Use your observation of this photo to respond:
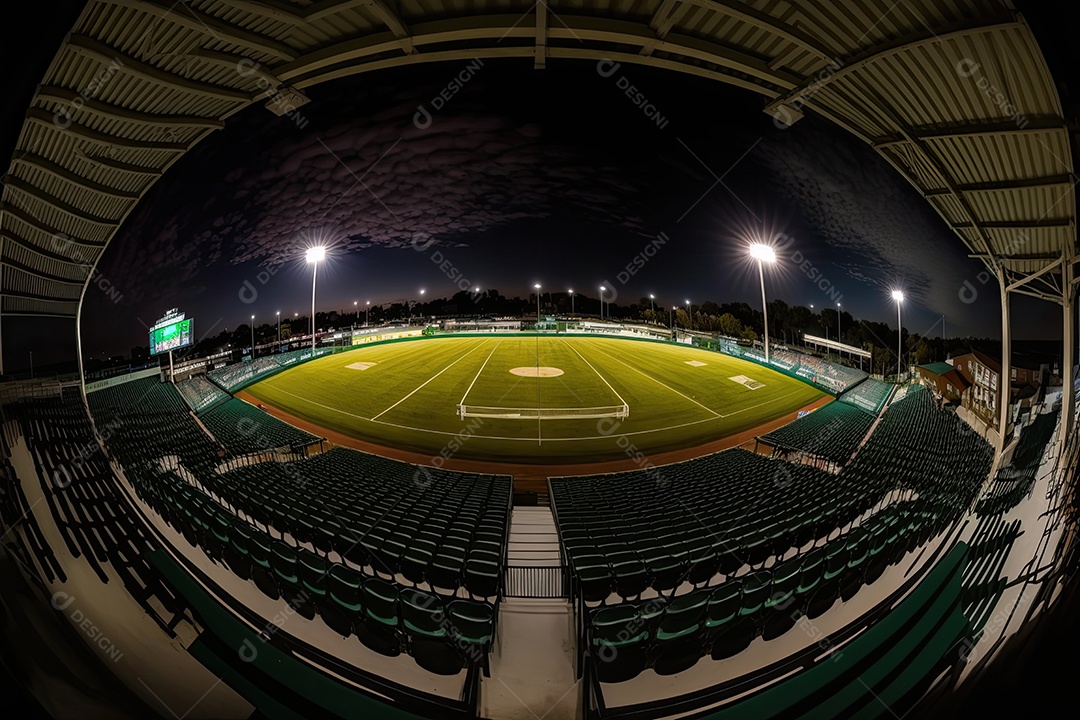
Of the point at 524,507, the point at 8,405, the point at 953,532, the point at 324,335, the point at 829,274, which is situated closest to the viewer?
the point at 8,405

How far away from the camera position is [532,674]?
55.6 inches

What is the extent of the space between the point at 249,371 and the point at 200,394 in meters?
0.40

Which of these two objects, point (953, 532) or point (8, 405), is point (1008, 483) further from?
point (8, 405)

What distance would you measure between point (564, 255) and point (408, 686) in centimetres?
347

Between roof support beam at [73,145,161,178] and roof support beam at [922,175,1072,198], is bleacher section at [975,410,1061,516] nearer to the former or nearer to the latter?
roof support beam at [922,175,1072,198]

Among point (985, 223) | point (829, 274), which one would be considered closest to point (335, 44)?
point (829, 274)

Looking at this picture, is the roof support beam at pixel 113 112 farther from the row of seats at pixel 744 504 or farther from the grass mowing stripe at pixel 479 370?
the grass mowing stripe at pixel 479 370

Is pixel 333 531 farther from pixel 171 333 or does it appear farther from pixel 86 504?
pixel 171 333

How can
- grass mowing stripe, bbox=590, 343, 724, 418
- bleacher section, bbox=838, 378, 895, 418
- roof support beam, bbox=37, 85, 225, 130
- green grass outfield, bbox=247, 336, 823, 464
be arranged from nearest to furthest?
roof support beam, bbox=37, 85, 225, 130
bleacher section, bbox=838, 378, 895, 418
green grass outfield, bbox=247, 336, 823, 464
grass mowing stripe, bbox=590, 343, 724, 418

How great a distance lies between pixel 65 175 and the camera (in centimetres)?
146

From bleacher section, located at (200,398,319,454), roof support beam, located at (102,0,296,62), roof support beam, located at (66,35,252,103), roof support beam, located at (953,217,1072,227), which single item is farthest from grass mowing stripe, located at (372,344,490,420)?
roof support beam, located at (953,217,1072,227)

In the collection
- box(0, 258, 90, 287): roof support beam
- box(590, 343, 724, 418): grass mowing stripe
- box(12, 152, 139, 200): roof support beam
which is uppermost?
box(12, 152, 139, 200): roof support beam

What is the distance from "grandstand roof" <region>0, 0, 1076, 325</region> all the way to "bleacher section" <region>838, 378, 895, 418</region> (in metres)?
0.70

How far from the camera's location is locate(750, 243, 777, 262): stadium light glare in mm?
2654
